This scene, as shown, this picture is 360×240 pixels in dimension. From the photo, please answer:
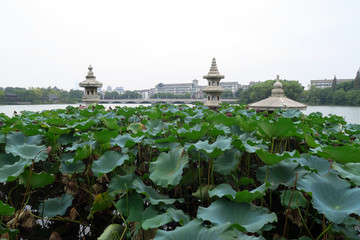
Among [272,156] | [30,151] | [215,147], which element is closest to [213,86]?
[30,151]

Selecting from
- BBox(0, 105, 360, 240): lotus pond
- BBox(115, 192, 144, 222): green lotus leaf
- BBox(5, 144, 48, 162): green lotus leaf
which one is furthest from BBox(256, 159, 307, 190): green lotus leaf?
BBox(5, 144, 48, 162): green lotus leaf

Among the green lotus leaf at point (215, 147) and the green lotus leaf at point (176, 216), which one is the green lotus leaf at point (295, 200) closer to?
the green lotus leaf at point (215, 147)

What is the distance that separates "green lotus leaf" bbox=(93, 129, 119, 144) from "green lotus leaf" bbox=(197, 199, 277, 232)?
926 millimetres

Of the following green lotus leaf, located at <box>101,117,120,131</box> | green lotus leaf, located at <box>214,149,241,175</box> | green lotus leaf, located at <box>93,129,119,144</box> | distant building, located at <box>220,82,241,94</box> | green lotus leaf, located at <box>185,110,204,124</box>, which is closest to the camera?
green lotus leaf, located at <box>214,149,241,175</box>

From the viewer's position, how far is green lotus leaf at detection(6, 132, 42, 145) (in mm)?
1877

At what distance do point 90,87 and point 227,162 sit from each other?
49.2ft

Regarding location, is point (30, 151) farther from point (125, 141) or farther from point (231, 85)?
point (231, 85)

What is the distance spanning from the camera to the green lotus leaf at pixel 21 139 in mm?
1877

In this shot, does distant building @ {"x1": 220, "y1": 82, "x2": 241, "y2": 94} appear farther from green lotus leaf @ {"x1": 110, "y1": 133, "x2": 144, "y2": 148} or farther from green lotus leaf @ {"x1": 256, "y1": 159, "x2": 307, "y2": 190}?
green lotus leaf @ {"x1": 256, "y1": 159, "x2": 307, "y2": 190}

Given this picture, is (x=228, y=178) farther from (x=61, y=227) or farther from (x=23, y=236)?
(x=23, y=236)

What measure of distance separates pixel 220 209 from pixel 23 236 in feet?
4.20

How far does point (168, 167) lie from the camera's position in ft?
4.49

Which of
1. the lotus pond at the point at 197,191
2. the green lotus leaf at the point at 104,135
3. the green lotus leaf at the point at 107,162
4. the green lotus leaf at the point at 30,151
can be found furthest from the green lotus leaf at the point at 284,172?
the green lotus leaf at the point at 30,151

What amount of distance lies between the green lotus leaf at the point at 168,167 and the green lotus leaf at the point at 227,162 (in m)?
0.19
